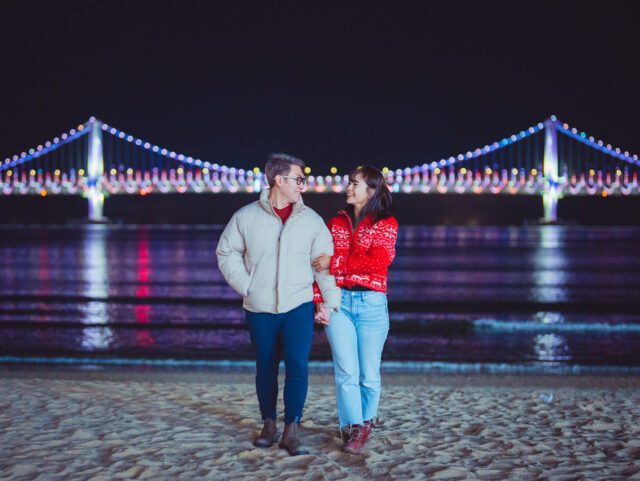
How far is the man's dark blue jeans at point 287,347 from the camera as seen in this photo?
3041 mm

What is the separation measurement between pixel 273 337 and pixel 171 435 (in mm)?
774

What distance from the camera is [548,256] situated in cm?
2930

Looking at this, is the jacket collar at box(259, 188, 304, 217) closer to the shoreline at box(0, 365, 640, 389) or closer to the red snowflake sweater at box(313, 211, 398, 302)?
the red snowflake sweater at box(313, 211, 398, 302)

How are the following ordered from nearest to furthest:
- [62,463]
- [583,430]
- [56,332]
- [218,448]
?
[62,463]
[218,448]
[583,430]
[56,332]

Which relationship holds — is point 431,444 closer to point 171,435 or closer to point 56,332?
point 171,435

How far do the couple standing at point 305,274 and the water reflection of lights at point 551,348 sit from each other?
413 centimetres

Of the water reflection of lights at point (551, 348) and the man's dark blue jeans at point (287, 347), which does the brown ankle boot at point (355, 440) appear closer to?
the man's dark blue jeans at point (287, 347)

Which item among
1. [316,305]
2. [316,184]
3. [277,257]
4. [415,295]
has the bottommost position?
[415,295]

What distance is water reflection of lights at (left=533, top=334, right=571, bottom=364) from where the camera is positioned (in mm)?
6881

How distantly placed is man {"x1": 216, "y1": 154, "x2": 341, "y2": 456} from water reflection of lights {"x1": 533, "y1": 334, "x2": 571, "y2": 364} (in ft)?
14.1

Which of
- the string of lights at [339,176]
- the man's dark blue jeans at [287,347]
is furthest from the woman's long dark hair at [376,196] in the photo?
the string of lights at [339,176]

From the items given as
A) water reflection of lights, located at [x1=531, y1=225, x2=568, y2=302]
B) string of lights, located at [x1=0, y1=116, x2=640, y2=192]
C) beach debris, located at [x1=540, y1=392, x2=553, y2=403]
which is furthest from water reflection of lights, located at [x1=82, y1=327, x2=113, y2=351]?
string of lights, located at [x1=0, y1=116, x2=640, y2=192]

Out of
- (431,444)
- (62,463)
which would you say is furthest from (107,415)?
(431,444)

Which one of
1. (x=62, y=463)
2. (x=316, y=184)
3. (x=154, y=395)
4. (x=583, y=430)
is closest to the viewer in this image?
(x=62, y=463)
